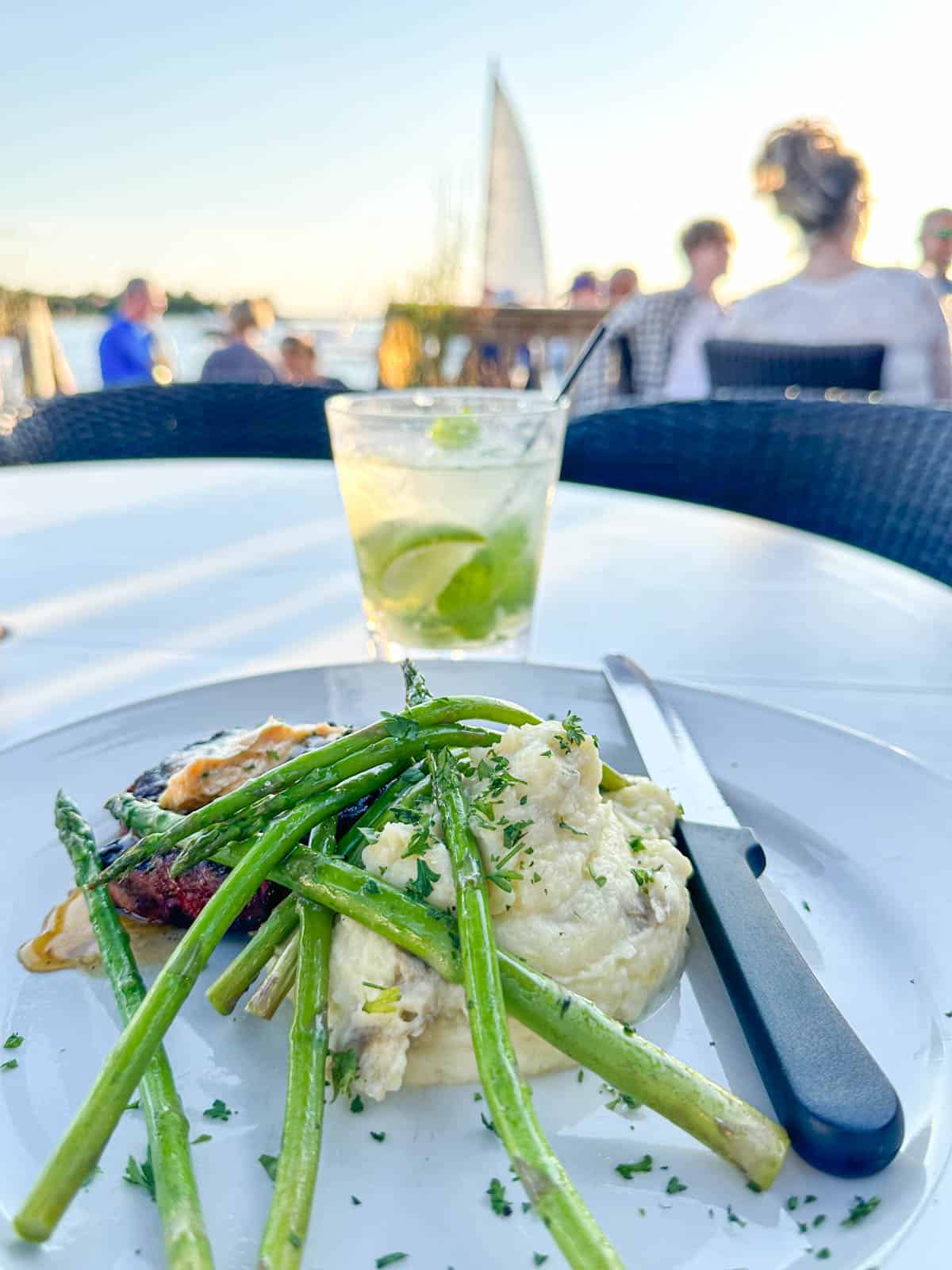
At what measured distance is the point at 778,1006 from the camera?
963 mm

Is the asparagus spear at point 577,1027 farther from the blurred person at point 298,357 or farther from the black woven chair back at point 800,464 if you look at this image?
the blurred person at point 298,357

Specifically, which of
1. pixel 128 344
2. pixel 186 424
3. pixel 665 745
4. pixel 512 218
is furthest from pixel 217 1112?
pixel 512 218

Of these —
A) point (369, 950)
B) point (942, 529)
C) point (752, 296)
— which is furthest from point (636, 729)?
point (752, 296)

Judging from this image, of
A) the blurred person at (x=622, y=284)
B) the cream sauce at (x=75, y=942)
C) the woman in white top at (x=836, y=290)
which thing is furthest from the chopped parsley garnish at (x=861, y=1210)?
the blurred person at (x=622, y=284)

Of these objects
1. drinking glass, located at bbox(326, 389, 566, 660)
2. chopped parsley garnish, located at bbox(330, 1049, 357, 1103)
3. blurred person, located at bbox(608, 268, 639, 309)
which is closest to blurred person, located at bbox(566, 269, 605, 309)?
blurred person, located at bbox(608, 268, 639, 309)

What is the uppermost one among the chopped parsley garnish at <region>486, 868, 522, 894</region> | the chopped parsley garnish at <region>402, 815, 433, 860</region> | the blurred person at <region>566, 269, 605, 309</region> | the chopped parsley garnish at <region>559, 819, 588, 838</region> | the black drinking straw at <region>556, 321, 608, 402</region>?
the black drinking straw at <region>556, 321, 608, 402</region>

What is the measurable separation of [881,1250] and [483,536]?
4.76ft

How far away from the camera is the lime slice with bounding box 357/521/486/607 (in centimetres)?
197

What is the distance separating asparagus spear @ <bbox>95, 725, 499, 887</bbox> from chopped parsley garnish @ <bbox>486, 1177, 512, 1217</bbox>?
47 centimetres

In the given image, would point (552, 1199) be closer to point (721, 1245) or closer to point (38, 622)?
point (721, 1245)

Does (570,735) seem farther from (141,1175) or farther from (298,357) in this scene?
(298,357)

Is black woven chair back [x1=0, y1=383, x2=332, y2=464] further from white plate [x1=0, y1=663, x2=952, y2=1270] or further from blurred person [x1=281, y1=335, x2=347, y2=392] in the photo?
blurred person [x1=281, y1=335, x2=347, y2=392]

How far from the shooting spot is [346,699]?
1.65 meters

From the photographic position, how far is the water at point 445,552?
196 cm
